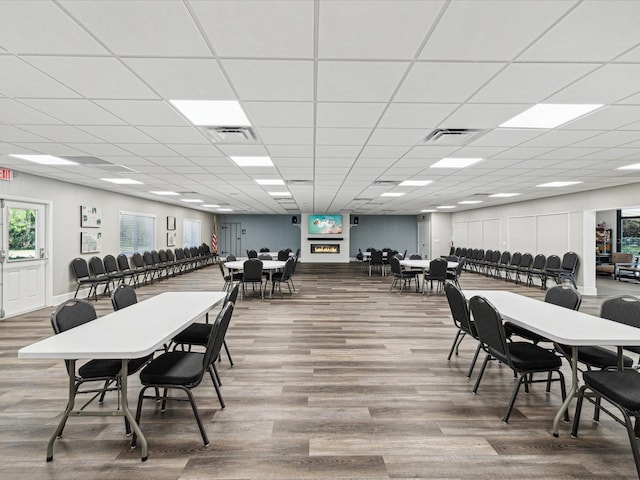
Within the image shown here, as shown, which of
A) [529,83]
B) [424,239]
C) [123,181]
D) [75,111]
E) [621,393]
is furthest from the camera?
[424,239]

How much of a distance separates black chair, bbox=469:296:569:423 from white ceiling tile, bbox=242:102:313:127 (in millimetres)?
2318

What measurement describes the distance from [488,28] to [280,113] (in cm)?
188

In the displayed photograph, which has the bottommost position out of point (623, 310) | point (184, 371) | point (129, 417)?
point (129, 417)

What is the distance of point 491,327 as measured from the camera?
110 inches

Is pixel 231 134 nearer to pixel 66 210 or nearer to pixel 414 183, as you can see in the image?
pixel 414 183

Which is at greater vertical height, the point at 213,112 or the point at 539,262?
the point at 213,112

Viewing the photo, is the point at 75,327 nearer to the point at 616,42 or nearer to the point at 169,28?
the point at 169,28

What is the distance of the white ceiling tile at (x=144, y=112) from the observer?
9.89 ft

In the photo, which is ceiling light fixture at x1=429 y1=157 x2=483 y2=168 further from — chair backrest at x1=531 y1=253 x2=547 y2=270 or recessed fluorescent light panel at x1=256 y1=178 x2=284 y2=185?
chair backrest at x1=531 y1=253 x2=547 y2=270

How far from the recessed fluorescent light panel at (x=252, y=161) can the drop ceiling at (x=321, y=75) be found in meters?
0.27

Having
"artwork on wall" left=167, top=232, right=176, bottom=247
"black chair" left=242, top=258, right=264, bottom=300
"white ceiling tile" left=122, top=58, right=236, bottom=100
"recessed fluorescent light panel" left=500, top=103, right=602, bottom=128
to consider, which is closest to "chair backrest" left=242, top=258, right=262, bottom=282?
"black chair" left=242, top=258, right=264, bottom=300

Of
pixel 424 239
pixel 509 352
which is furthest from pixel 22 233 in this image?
pixel 424 239

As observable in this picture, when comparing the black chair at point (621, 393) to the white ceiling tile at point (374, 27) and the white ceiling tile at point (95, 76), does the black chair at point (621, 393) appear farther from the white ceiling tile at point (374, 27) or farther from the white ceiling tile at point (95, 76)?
the white ceiling tile at point (95, 76)

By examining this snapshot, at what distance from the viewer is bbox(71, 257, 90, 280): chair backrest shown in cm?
739
